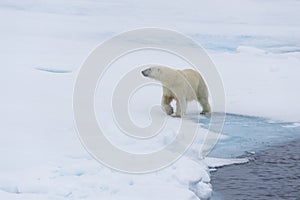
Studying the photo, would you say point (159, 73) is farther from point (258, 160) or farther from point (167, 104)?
point (258, 160)

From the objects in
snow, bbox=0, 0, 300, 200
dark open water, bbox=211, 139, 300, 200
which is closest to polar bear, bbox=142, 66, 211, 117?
snow, bbox=0, 0, 300, 200

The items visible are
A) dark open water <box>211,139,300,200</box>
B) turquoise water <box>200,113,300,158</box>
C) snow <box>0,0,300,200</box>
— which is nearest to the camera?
snow <box>0,0,300,200</box>

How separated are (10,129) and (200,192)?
1492 millimetres

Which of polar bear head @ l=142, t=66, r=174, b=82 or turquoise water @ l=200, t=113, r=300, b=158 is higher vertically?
polar bear head @ l=142, t=66, r=174, b=82

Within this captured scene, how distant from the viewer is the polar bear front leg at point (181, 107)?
5.50m

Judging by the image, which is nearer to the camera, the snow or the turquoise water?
the snow

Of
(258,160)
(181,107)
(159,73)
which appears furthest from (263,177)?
(159,73)

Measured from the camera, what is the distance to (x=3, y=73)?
5926 mm

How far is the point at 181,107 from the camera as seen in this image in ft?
18.1

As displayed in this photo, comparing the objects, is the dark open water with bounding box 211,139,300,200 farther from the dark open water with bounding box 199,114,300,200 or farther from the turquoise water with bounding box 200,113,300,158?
the turquoise water with bounding box 200,113,300,158

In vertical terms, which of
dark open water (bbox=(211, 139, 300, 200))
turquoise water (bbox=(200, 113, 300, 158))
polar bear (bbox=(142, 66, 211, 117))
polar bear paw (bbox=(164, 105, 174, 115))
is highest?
polar bear (bbox=(142, 66, 211, 117))

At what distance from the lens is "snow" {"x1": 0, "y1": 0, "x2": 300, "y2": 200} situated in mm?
3830

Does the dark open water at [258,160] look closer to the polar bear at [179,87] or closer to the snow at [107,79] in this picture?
the snow at [107,79]

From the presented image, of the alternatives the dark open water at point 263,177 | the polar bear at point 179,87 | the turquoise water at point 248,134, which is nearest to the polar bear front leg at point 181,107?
the polar bear at point 179,87
